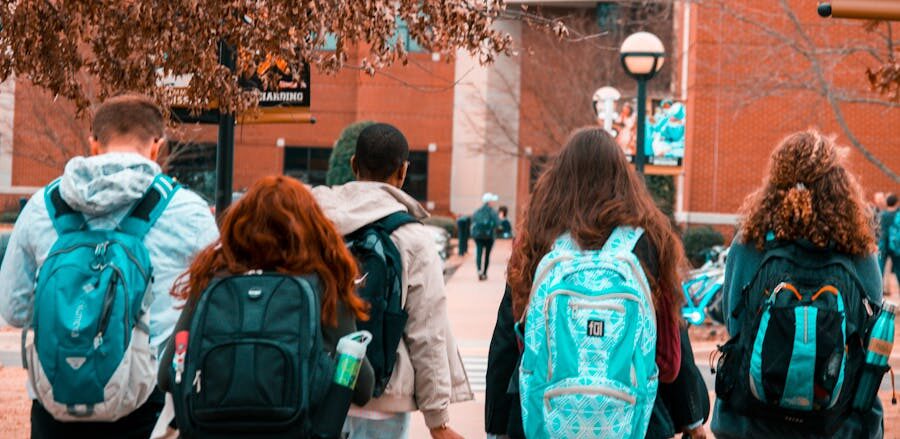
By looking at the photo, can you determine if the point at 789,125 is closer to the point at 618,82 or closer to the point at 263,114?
the point at 618,82

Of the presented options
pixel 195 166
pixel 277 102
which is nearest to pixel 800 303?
pixel 277 102

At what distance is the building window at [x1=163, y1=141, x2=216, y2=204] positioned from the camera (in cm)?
3522

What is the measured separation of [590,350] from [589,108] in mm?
34703

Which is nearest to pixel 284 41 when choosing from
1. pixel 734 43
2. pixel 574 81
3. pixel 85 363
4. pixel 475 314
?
pixel 85 363

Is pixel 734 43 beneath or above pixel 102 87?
above

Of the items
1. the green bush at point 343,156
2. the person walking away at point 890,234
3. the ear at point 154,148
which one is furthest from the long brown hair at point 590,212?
the green bush at point 343,156

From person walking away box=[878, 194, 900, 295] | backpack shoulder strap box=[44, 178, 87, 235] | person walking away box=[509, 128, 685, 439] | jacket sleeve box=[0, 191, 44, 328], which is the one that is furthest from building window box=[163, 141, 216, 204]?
person walking away box=[509, 128, 685, 439]

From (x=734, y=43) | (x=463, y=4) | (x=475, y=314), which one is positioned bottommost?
(x=475, y=314)

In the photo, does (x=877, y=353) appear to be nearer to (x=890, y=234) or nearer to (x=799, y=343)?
(x=799, y=343)

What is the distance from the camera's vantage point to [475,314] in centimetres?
2095

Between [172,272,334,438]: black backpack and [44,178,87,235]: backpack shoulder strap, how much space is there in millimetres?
835

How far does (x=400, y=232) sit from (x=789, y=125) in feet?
93.2

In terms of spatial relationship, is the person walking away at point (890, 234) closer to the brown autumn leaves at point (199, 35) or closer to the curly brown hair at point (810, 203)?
the brown autumn leaves at point (199, 35)

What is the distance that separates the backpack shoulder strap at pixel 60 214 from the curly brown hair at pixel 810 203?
2.47 m
